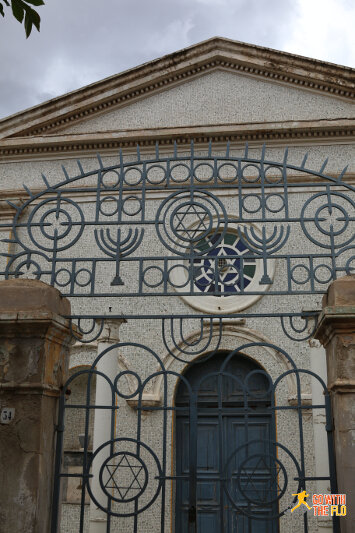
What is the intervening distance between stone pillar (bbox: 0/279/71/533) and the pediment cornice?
777cm

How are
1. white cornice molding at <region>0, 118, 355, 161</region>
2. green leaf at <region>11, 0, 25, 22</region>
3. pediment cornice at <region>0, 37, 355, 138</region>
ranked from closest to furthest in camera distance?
green leaf at <region>11, 0, 25, 22</region>, white cornice molding at <region>0, 118, 355, 161</region>, pediment cornice at <region>0, 37, 355, 138</region>

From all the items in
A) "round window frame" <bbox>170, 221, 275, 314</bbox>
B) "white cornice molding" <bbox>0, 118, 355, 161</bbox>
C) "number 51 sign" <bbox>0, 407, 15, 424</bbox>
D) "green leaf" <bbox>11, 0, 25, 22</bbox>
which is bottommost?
"number 51 sign" <bbox>0, 407, 15, 424</bbox>

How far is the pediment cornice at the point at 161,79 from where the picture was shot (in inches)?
437

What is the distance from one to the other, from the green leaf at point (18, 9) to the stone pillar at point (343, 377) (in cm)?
262

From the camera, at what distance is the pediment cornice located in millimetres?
11094

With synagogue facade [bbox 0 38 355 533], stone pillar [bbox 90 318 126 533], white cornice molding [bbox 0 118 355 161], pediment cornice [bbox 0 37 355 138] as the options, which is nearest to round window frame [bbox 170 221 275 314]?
synagogue facade [bbox 0 38 355 533]

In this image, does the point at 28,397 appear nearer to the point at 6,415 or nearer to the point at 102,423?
the point at 6,415

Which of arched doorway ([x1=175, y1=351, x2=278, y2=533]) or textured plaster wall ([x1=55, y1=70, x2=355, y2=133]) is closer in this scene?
arched doorway ([x1=175, y1=351, x2=278, y2=533])

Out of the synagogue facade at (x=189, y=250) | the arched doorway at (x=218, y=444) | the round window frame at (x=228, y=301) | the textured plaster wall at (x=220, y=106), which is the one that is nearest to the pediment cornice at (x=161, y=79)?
the synagogue facade at (x=189, y=250)

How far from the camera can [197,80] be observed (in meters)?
11.7

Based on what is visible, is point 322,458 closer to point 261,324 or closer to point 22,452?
point 261,324

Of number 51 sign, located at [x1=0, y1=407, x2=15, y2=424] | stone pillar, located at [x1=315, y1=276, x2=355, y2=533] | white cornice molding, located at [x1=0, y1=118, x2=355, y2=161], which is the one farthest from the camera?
white cornice molding, located at [x1=0, y1=118, x2=355, y2=161]

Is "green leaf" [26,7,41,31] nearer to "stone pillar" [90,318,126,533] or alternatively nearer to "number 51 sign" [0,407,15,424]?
"number 51 sign" [0,407,15,424]

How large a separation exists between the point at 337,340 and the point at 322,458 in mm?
3552
